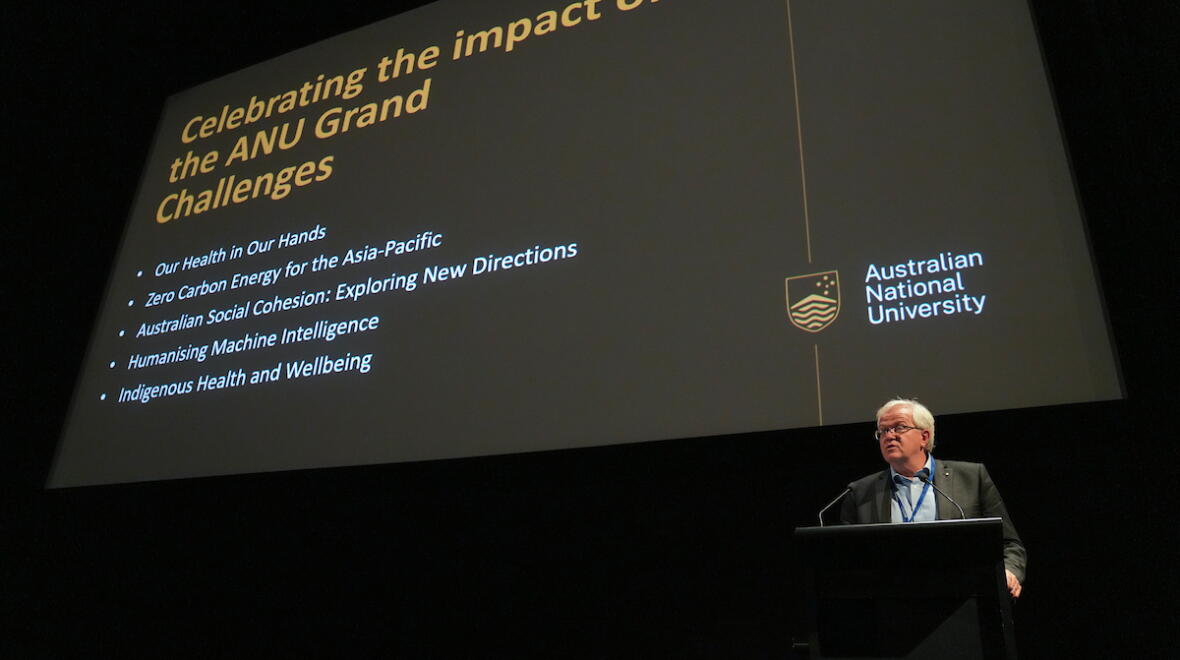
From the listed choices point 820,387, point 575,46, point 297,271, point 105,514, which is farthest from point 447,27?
point 105,514

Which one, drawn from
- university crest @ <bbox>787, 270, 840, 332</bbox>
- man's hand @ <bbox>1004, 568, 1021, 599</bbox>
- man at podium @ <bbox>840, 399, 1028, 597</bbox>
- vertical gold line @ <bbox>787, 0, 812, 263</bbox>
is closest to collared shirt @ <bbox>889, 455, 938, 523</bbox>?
man at podium @ <bbox>840, 399, 1028, 597</bbox>

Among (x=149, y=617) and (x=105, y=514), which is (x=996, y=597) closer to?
(x=149, y=617)

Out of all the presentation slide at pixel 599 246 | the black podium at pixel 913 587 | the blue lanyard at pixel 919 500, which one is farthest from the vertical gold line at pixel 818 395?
the black podium at pixel 913 587

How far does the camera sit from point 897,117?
2.40m

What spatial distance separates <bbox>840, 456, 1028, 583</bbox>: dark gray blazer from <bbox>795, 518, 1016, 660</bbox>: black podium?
0.41 metres

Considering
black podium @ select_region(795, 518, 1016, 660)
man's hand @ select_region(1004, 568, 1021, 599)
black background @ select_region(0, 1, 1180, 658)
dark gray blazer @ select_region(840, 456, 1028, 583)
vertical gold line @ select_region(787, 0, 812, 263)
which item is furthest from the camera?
vertical gold line @ select_region(787, 0, 812, 263)

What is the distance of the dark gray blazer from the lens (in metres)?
1.75

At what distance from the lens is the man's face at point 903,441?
1819 mm

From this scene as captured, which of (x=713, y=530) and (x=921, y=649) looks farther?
(x=713, y=530)

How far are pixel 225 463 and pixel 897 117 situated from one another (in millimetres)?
2384

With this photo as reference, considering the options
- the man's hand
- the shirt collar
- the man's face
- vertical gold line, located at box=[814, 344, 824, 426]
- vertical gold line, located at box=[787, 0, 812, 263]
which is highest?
vertical gold line, located at box=[787, 0, 812, 263]

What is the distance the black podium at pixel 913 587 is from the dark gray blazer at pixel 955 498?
0.41 meters

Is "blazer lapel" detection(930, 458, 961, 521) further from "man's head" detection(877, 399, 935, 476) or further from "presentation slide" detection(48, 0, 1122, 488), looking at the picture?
"presentation slide" detection(48, 0, 1122, 488)

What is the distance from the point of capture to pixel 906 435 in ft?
5.97
